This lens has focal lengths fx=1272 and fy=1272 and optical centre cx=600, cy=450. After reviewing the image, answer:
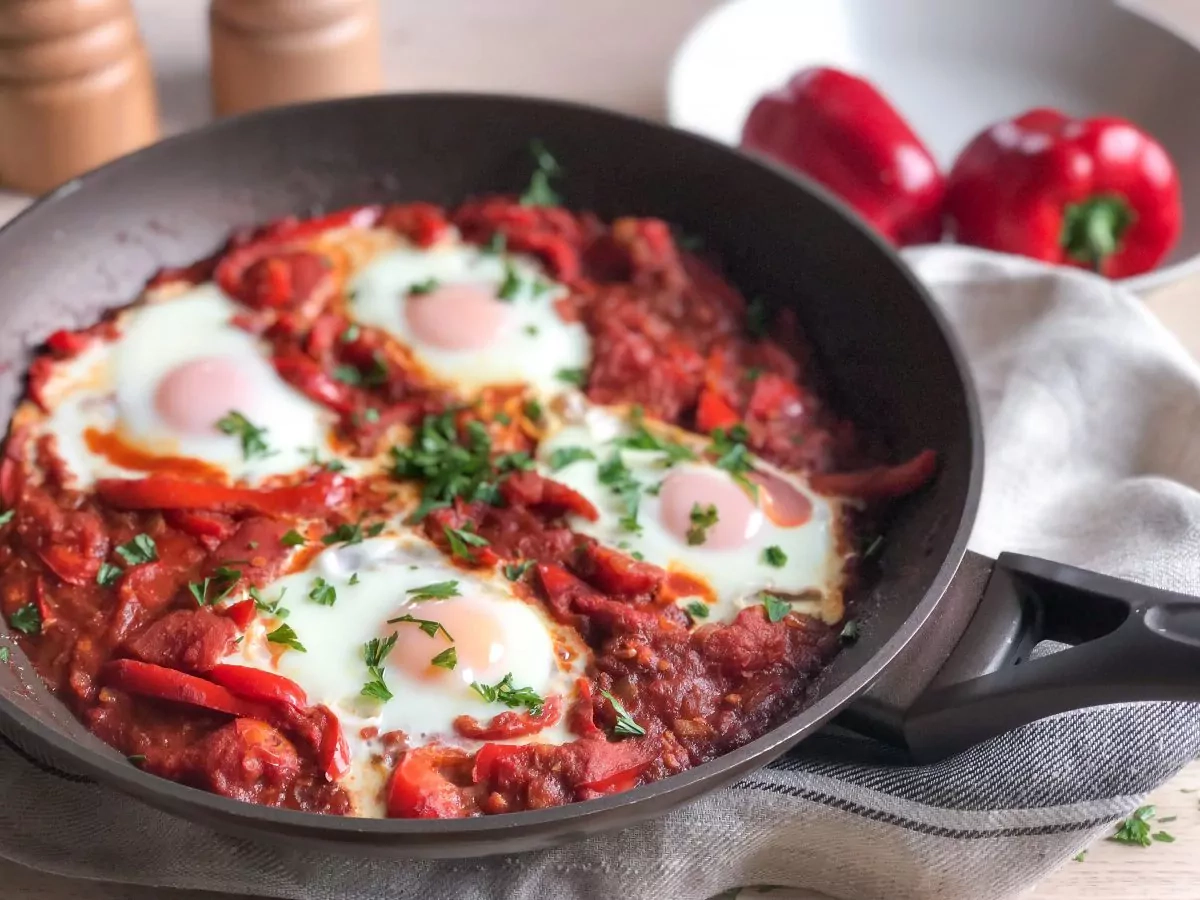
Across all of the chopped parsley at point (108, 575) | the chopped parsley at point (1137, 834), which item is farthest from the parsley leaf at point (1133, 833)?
the chopped parsley at point (108, 575)

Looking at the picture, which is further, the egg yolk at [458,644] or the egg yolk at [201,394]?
the egg yolk at [201,394]

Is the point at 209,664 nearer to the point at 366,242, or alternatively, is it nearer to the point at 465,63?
the point at 366,242

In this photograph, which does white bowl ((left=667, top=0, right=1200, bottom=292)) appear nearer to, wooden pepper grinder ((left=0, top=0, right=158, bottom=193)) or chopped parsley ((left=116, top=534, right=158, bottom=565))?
wooden pepper grinder ((left=0, top=0, right=158, bottom=193))

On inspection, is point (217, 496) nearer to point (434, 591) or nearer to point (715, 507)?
point (434, 591)

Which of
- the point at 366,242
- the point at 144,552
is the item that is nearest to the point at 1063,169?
the point at 366,242

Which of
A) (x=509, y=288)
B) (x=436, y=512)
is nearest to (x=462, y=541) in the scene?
(x=436, y=512)

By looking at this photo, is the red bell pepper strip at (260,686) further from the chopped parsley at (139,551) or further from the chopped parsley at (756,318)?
the chopped parsley at (756,318)
